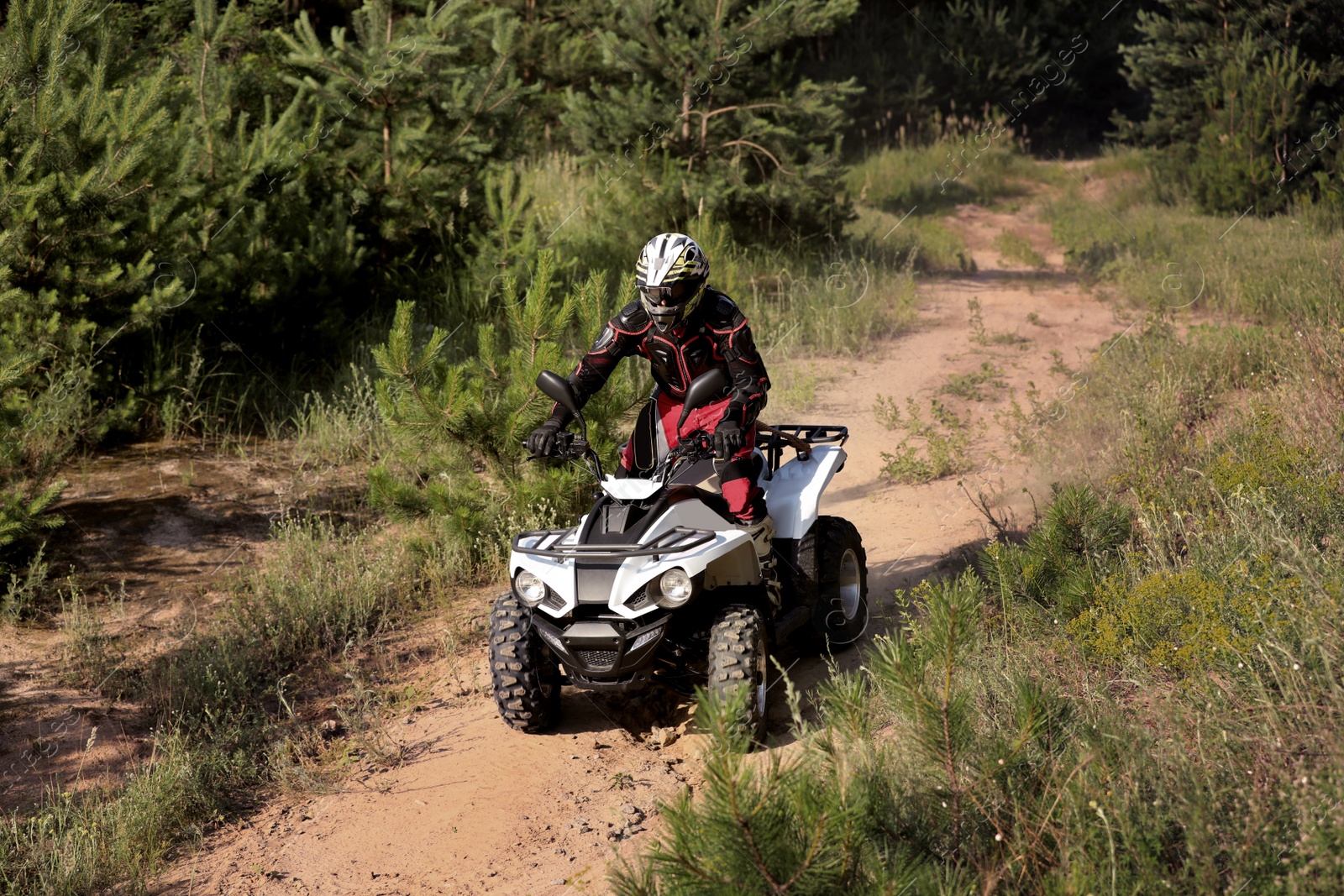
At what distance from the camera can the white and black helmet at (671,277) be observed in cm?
504

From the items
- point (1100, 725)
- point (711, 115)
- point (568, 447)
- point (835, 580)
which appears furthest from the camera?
point (711, 115)

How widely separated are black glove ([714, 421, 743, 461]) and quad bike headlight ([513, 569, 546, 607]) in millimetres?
921

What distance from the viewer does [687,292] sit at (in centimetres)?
513

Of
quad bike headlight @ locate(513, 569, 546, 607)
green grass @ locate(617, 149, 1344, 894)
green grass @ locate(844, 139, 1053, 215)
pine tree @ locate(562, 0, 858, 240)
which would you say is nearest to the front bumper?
quad bike headlight @ locate(513, 569, 546, 607)

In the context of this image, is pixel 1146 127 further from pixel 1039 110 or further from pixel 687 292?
pixel 687 292

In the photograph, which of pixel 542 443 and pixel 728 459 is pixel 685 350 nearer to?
pixel 728 459

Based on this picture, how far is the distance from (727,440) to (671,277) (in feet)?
2.64

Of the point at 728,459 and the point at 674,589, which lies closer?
the point at 674,589

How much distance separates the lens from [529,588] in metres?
4.60

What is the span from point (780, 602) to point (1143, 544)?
188 cm

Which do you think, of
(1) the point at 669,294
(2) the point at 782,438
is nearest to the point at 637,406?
(2) the point at 782,438

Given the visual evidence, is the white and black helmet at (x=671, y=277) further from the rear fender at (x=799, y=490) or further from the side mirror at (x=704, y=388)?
the rear fender at (x=799, y=490)

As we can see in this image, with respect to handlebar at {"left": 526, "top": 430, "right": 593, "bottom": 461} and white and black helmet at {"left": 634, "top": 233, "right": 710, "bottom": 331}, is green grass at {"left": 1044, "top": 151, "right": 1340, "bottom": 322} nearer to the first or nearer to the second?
white and black helmet at {"left": 634, "top": 233, "right": 710, "bottom": 331}

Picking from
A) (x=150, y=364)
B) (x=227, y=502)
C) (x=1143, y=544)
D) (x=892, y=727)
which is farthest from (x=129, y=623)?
(x=1143, y=544)
